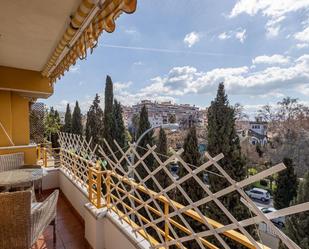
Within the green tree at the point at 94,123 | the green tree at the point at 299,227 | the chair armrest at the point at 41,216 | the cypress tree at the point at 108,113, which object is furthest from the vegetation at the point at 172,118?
the chair armrest at the point at 41,216

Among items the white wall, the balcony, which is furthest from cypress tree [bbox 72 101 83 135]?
the white wall

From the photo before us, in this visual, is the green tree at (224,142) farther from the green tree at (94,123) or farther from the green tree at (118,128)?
the green tree at (94,123)

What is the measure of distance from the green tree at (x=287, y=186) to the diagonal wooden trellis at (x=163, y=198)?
10.9 meters

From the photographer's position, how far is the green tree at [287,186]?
11.3 metres

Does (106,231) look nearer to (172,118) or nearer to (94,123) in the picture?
(172,118)

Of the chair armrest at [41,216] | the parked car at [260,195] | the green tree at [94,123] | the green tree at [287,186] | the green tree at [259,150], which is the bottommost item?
the parked car at [260,195]

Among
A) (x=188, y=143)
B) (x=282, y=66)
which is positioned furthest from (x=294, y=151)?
(x=188, y=143)

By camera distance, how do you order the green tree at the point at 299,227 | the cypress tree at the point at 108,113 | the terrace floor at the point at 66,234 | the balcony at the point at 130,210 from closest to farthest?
the balcony at the point at 130,210, the terrace floor at the point at 66,234, the green tree at the point at 299,227, the cypress tree at the point at 108,113

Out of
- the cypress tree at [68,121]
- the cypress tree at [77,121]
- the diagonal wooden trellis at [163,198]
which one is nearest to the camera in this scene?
the diagonal wooden trellis at [163,198]

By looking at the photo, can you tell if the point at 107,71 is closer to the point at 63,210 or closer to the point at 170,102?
the point at 170,102

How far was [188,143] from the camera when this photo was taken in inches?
368

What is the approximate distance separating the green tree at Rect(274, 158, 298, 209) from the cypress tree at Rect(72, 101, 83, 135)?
47.1 ft

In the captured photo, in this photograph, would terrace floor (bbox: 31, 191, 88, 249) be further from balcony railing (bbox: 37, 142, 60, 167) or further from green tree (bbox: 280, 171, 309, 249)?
green tree (bbox: 280, 171, 309, 249)

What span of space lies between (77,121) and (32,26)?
16.7 meters
